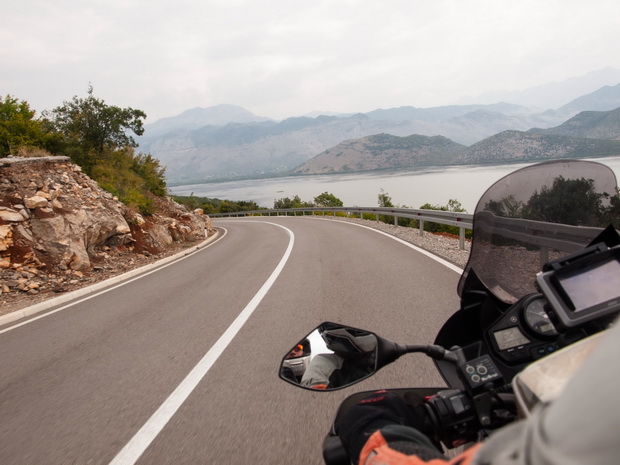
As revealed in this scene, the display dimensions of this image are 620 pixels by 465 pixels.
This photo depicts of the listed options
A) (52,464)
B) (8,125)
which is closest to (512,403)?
(52,464)

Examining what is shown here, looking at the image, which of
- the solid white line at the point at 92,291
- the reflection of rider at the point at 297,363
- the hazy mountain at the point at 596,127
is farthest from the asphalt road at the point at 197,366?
the hazy mountain at the point at 596,127

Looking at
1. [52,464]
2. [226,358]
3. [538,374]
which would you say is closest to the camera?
[538,374]

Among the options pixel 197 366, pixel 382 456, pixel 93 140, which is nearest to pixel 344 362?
pixel 382 456

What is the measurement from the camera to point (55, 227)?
11.6 meters

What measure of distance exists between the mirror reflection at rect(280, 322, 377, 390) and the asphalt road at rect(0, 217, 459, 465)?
110 cm

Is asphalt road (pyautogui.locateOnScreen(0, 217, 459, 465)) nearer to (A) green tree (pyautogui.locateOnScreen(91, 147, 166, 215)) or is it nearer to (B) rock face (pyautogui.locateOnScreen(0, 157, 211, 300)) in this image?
(B) rock face (pyautogui.locateOnScreen(0, 157, 211, 300))

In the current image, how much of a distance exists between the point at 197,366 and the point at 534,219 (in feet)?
11.8

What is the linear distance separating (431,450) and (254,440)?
2078mm

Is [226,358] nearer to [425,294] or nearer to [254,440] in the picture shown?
[254,440]

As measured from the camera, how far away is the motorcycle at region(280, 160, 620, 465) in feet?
4.51

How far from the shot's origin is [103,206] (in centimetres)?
1430

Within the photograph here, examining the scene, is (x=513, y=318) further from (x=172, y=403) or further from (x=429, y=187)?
(x=429, y=187)

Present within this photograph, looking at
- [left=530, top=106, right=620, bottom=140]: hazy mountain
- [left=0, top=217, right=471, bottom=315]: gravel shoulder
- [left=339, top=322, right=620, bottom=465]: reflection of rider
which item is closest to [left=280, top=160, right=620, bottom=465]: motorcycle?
[left=339, top=322, right=620, bottom=465]: reflection of rider

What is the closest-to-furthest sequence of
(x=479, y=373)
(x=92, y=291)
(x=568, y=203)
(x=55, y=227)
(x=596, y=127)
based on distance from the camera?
(x=479, y=373), (x=568, y=203), (x=92, y=291), (x=55, y=227), (x=596, y=127)
